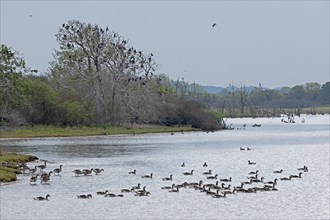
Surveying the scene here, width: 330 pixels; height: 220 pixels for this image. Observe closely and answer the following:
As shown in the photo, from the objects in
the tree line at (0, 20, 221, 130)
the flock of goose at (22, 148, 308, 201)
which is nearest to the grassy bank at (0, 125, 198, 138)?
the tree line at (0, 20, 221, 130)

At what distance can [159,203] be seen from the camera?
31.2 m

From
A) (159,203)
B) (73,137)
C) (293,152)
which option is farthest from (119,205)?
(73,137)

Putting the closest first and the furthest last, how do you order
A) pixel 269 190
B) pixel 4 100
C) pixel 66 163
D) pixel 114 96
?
pixel 269 190, pixel 66 163, pixel 4 100, pixel 114 96

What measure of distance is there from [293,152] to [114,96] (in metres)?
41.2

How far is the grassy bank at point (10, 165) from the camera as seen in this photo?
3866 cm

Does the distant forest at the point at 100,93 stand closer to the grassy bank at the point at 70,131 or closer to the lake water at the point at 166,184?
the grassy bank at the point at 70,131

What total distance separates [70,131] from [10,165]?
45.1m

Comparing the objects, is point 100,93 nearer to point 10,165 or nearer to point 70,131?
point 70,131

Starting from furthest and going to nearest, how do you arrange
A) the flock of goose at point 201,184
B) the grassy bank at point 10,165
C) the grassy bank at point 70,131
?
the grassy bank at point 70,131, the grassy bank at point 10,165, the flock of goose at point 201,184

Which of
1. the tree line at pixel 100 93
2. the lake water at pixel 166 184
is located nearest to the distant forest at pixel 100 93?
the tree line at pixel 100 93

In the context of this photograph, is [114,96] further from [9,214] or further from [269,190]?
[9,214]

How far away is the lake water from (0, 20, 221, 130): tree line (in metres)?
24.3

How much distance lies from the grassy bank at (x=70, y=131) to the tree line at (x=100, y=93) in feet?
7.42

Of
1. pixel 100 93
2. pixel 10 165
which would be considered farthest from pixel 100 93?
pixel 10 165
